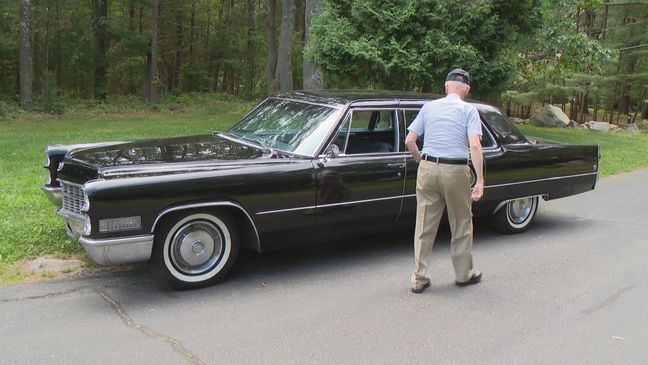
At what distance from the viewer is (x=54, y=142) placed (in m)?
12.8

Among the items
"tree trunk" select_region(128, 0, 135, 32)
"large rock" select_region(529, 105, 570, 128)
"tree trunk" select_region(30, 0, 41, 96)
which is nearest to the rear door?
"large rock" select_region(529, 105, 570, 128)

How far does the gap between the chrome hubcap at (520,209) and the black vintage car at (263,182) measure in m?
0.15

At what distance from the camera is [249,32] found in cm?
3644

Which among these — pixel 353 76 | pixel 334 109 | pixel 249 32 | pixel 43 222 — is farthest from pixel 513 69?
pixel 249 32

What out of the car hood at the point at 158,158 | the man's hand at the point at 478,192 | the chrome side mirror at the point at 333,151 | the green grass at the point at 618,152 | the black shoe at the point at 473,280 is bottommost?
the black shoe at the point at 473,280

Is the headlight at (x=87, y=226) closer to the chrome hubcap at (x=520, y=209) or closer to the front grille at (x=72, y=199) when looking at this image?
the front grille at (x=72, y=199)

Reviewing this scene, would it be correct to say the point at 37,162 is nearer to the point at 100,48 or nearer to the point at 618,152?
the point at 618,152

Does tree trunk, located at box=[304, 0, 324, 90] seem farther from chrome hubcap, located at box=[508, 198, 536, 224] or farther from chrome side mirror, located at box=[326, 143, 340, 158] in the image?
chrome side mirror, located at box=[326, 143, 340, 158]

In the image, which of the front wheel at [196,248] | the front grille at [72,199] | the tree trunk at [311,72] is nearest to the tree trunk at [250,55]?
the tree trunk at [311,72]

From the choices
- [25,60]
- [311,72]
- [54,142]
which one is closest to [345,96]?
[54,142]

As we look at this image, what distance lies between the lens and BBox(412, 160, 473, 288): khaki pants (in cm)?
465

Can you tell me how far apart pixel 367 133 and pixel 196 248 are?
2.37m

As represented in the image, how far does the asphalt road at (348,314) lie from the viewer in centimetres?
367

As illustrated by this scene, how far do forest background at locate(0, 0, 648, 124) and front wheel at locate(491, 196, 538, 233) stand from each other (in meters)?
6.02
